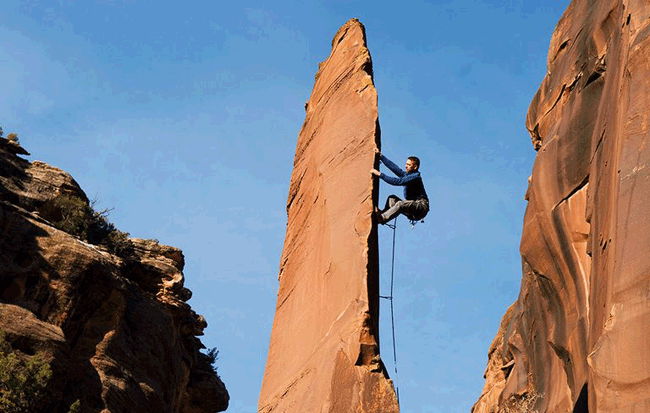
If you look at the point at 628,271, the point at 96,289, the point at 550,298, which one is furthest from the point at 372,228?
the point at 96,289

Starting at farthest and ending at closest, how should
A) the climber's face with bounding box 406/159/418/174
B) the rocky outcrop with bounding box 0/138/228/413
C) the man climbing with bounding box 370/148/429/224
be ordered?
the rocky outcrop with bounding box 0/138/228/413
the climber's face with bounding box 406/159/418/174
the man climbing with bounding box 370/148/429/224

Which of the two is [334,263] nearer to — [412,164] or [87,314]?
[412,164]

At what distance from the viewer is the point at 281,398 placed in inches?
476

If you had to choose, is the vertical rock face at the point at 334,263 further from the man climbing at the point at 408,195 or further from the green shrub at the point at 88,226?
the green shrub at the point at 88,226

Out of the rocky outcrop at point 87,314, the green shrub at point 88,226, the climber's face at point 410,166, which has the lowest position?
the climber's face at point 410,166

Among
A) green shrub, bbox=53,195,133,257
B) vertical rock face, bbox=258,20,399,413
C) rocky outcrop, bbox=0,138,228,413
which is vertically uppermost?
green shrub, bbox=53,195,133,257

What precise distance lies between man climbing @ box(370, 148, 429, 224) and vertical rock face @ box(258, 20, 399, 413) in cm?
56

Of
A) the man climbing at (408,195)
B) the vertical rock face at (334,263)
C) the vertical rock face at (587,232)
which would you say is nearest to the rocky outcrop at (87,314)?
the vertical rock face at (587,232)

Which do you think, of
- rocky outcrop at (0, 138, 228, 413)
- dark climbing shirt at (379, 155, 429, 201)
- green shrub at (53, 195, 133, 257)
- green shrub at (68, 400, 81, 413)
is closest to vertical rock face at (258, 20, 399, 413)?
dark climbing shirt at (379, 155, 429, 201)

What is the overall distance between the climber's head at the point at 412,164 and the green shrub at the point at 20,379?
10.7 m

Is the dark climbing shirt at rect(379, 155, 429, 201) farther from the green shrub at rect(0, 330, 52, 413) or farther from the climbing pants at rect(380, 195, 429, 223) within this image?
the green shrub at rect(0, 330, 52, 413)

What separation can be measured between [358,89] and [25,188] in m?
17.2

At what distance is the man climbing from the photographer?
13.5 m

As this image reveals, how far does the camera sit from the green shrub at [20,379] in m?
21.5
